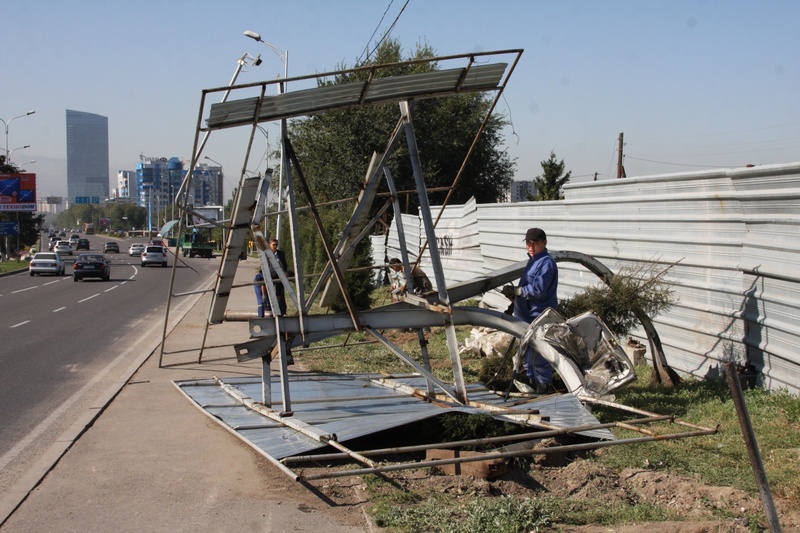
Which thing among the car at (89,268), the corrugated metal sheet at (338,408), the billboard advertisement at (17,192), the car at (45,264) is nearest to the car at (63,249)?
the billboard advertisement at (17,192)

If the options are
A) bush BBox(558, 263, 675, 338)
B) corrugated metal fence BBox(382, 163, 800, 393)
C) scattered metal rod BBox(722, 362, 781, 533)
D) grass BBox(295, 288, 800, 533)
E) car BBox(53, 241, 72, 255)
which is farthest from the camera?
car BBox(53, 241, 72, 255)

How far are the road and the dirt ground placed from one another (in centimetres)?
289

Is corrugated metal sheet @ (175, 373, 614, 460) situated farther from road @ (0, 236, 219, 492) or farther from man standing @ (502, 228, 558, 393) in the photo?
road @ (0, 236, 219, 492)

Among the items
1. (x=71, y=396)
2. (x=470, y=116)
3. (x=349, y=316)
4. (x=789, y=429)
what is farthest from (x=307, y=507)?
(x=470, y=116)

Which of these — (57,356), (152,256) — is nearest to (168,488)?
(57,356)

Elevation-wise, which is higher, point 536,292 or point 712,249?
point 712,249

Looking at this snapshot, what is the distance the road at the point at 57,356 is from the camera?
828 centimetres

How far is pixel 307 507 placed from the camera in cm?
557

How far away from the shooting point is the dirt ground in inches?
191

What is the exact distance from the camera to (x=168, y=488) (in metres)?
6.07

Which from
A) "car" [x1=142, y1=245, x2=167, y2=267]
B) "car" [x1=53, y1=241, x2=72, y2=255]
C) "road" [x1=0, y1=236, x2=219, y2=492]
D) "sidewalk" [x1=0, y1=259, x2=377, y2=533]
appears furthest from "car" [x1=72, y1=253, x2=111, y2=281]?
"car" [x1=53, y1=241, x2=72, y2=255]

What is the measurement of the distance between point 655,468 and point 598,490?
62 centimetres

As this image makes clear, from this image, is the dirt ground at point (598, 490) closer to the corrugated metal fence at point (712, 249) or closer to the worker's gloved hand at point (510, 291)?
the worker's gloved hand at point (510, 291)

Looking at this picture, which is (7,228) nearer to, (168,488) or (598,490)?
(168,488)
